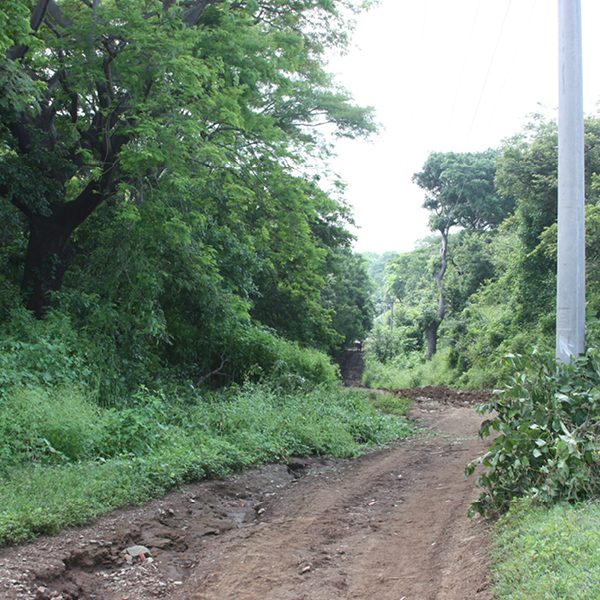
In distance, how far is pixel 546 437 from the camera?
4.77 meters

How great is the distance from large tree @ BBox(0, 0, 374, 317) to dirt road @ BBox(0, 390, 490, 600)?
17.3 ft

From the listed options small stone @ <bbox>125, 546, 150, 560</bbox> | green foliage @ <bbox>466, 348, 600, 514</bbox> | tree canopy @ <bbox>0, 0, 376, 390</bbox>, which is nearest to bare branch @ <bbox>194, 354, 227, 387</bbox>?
tree canopy @ <bbox>0, 0, 376, 390</bbox>

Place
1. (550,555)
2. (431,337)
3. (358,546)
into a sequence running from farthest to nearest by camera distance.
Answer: (431,337), (358,546), (550,555)

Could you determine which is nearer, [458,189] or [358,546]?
[358,546]

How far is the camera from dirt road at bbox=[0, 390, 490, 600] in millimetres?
3945

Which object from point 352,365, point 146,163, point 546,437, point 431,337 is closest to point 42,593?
point 546,437

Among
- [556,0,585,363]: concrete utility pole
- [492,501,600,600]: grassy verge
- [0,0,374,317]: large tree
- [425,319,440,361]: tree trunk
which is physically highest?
[0,0,374,317]: large tree

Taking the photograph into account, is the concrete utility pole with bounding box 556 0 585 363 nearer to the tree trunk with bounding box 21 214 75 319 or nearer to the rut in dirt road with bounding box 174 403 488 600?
the rut in dirt road with bounding box 174 403 488 600

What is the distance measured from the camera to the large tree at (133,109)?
8305mm

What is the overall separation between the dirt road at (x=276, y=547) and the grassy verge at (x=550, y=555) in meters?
0.21

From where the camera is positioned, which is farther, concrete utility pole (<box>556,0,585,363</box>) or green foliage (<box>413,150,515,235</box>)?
green foliage (<box>413,150,515,235</box>)

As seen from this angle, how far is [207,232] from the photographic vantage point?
531 inches

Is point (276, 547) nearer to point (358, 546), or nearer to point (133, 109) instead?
point (358, 546)

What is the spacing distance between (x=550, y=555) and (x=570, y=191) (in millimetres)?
3475
